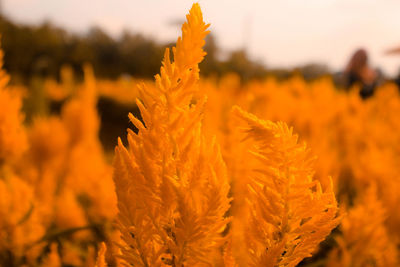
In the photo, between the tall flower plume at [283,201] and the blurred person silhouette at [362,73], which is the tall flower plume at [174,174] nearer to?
the tall flower plume at [283,201]

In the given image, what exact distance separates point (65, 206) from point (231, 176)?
1.64ft

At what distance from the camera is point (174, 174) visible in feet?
0.99

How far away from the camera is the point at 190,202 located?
0.29m

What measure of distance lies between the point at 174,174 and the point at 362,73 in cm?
330

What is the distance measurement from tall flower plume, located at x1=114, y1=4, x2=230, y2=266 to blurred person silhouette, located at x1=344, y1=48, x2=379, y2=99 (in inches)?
128

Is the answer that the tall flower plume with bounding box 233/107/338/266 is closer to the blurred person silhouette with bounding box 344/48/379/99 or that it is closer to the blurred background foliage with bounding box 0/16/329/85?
the blurred person silhouette with bounding box 344/48/379/99

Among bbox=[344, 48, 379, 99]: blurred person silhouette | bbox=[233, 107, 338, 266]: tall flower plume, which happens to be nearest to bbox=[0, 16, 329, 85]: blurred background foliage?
bbox=[344, 48, 379, 99]: blurred person silhouette

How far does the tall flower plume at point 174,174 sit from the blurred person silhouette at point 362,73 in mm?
3246

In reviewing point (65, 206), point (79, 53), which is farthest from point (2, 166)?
point (79, 53)

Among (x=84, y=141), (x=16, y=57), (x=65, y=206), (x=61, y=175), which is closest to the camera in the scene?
(x=65, y=206)

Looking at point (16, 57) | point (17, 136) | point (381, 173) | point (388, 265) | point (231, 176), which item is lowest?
point (388, 265)

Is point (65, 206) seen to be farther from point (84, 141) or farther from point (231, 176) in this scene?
point (231, 176)

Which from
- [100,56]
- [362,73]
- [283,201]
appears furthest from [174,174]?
[100,56]

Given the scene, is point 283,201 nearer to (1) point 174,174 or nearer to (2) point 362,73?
(1) point 174,174
